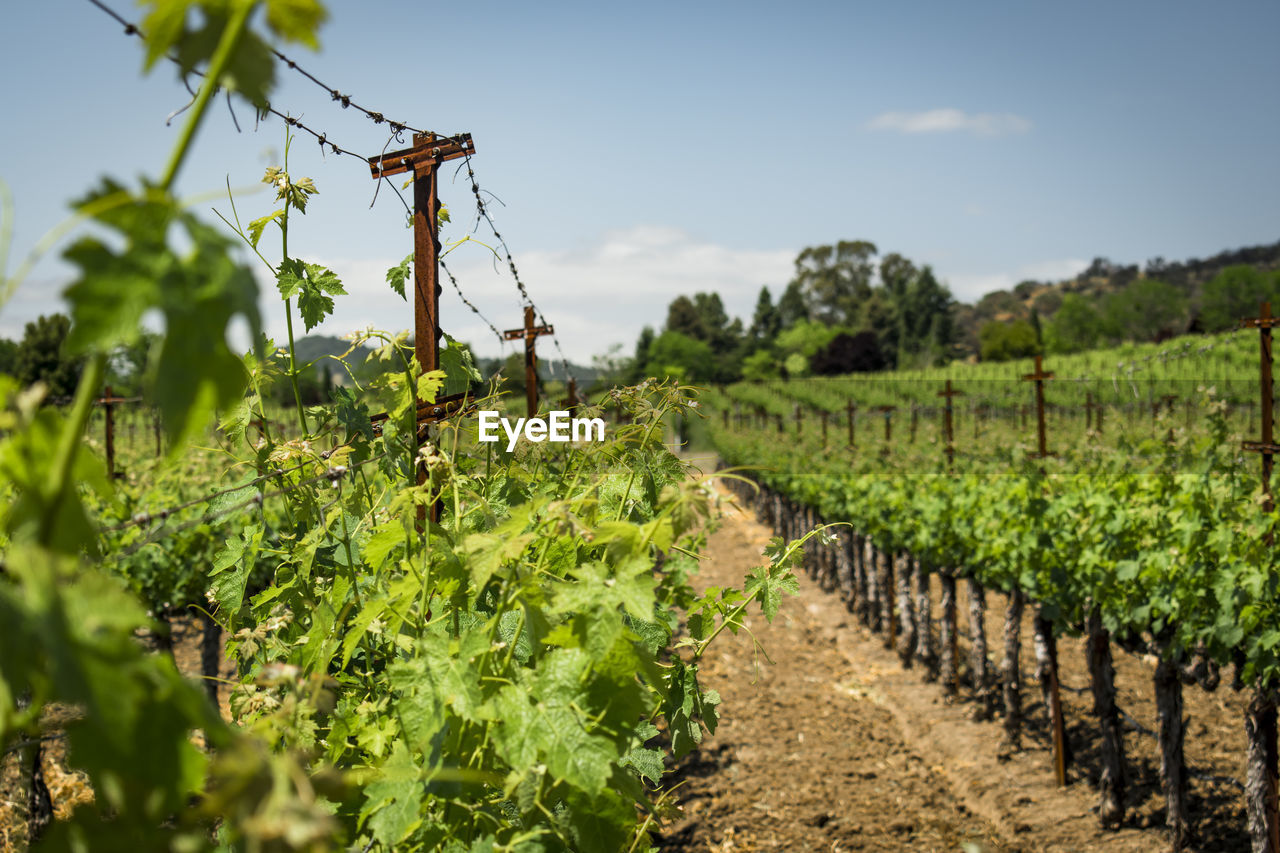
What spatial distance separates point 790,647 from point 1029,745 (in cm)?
305

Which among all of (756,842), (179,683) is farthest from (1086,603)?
(179,683)

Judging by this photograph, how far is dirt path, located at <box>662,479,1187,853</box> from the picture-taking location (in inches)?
193

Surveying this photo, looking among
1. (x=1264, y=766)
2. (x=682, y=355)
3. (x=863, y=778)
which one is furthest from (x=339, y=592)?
(x=682, y=355)

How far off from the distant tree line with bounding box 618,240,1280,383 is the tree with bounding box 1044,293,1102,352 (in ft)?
0.33

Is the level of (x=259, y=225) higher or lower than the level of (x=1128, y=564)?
higher

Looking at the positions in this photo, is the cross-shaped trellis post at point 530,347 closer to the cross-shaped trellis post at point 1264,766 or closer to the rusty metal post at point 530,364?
the rusty metal post at point 530,364

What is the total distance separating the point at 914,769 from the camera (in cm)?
592

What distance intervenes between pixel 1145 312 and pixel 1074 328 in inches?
268

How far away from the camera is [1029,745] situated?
6.24 meters

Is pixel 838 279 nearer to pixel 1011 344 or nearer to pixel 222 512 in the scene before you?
pixel 1011 344

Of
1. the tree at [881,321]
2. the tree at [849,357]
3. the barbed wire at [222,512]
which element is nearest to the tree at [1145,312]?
the tree at [881,321]

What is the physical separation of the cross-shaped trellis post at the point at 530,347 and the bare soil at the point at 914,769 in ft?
5.47

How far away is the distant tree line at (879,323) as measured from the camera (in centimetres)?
6706

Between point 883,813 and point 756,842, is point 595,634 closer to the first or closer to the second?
point 756,842
